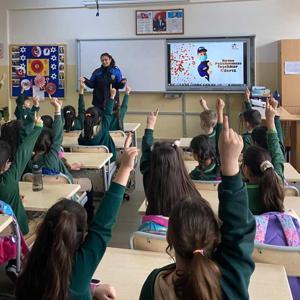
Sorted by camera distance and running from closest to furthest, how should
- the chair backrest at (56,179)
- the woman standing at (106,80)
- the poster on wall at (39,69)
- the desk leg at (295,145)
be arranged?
the chair backrest at (56,179), the desk leg at (295,145), the woman standing at (106,80), the poster on wall at (39,69)

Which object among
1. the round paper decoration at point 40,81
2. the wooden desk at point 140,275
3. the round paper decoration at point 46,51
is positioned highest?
the round paper decoration at point 46,51

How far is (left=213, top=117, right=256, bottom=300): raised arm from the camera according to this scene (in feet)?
3.77

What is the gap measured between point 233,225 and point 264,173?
1.06 meters

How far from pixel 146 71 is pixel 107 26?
3.66 ft

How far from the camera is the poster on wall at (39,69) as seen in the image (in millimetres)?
8133

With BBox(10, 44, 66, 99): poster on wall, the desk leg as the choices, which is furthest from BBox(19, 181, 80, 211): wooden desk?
BBox(10, 44, 66, 99): poster on wall

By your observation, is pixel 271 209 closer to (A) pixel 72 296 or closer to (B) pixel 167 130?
(A) pixel 72 296

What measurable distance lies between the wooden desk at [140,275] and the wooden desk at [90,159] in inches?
71.0

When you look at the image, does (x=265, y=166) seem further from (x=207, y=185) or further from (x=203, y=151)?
(x=203, y=151)

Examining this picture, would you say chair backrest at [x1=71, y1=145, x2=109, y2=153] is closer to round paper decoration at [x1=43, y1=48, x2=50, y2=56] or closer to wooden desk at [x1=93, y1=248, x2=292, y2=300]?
wooden desk at [x1=93, y1=248, x2=292, y2=300]

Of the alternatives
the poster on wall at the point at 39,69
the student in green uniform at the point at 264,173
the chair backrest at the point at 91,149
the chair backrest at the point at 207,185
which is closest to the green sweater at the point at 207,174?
the chair backrest at the point at 207,185

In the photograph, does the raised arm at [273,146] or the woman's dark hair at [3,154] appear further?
the raised arm at [273,146]

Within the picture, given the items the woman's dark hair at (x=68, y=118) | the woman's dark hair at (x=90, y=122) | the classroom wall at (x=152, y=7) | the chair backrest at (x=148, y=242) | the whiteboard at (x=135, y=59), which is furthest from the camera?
the whiteboard at (x=135, y=59)

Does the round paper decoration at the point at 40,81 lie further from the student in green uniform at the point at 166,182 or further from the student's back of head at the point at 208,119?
the student in green uniform at the point at 166,182
